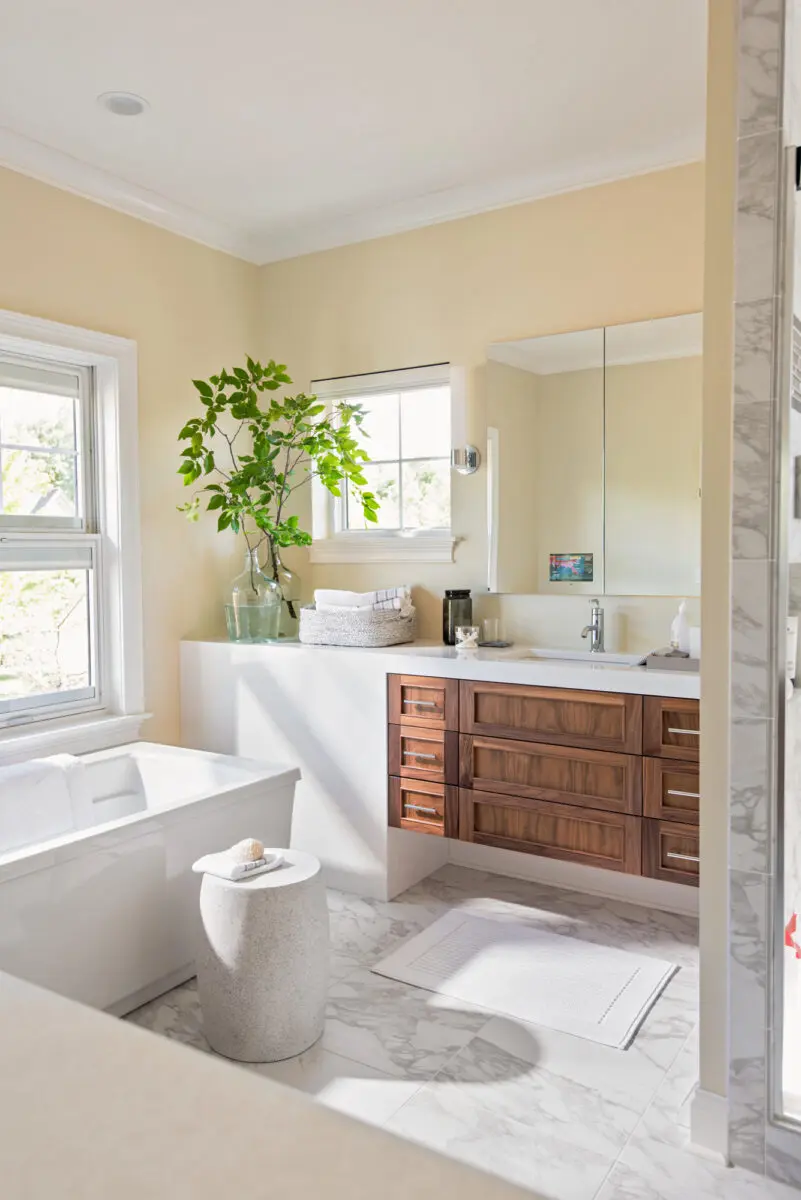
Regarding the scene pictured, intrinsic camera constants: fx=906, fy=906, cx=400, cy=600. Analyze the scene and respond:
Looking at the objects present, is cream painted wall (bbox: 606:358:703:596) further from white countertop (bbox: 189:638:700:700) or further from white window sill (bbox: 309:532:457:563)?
white window sill (bbox: 309:532:457:563)

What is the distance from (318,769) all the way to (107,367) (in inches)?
70.1

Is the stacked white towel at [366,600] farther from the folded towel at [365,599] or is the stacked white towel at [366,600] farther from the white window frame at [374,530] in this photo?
the white window frame at [374,530]

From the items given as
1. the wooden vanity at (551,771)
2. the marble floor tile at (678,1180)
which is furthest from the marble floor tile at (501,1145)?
the wooden vanity at (551,771)

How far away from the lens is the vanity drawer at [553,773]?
2.89 m

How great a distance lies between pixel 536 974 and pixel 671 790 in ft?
2.32

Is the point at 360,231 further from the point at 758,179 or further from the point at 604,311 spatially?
the point at 758,179

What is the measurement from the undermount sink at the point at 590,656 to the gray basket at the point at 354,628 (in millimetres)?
527

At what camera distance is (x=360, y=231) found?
12.8ft

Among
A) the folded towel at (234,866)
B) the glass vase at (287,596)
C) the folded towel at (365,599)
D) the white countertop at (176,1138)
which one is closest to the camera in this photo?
the white countertop at (176,1138)

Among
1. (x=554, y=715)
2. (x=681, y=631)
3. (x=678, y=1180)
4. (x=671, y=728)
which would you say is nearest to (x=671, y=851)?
(x=671, y=728)

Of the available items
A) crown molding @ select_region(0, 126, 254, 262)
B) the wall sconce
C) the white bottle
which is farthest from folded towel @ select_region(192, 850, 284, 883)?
crown molding @ select_region(0, 126, 254, 262)

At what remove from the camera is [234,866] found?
2398mm

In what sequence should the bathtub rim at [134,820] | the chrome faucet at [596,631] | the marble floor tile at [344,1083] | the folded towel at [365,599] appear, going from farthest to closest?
the folded towel at [365,599] → the chrome faucet at [596,631] → the bathtub rim at [134,820] → the marble floor tile at [344,1083]

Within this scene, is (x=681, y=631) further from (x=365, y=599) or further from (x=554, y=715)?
(x=365, y=599)
